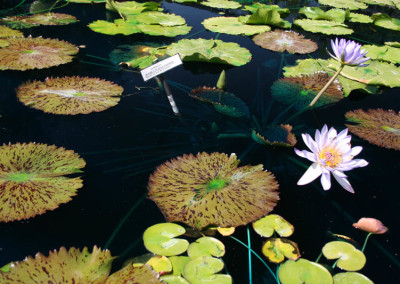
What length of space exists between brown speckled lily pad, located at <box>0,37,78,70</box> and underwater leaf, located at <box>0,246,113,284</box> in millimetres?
1674

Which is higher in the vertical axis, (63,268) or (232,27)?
(232,27)

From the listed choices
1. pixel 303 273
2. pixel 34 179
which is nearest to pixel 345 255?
pixel 303 273

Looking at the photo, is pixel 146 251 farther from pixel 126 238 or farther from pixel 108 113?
pixel 108 113

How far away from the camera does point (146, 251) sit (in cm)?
109

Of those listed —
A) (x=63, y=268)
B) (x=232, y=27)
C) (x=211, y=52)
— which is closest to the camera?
(x=63, y=268)

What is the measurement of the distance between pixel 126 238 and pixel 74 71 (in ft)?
5.34

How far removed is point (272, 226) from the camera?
47.8 inches

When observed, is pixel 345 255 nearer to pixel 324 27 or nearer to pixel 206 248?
pixel 206 248

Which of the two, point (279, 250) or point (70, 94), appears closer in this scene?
point (279, 250)

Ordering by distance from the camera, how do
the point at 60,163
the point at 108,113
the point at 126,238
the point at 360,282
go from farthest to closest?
the point at 108,113, the point at 60,163, the point at 126,238, the point at 360,282

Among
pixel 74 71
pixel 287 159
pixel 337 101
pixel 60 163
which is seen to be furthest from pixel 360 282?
pixel 74 71

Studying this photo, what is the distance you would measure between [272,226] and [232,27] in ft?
8.46

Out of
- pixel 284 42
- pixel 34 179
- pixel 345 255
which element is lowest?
pixel 345 255

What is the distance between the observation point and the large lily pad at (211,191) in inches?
46.9
